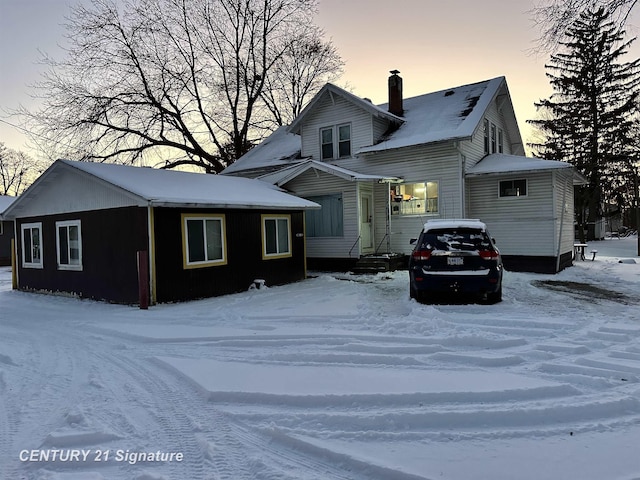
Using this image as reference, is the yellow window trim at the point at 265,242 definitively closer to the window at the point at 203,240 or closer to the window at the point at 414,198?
the window at the point at 203,240

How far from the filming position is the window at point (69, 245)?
1203 centimetres

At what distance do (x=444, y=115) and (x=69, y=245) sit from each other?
45.1 feet

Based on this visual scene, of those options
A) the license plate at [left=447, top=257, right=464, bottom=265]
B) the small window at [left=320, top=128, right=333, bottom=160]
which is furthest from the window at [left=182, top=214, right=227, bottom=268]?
the small window at [left=320, top=128, right=333, bottom=160]

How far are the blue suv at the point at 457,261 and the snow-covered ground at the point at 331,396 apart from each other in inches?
21.1

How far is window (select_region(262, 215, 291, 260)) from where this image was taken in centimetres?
1312

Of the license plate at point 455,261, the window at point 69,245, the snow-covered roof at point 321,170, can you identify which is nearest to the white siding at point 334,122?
the snow-covered roof at point 321,170

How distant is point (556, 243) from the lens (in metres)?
14.4

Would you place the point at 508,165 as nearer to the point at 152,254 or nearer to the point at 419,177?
the point at 419,177


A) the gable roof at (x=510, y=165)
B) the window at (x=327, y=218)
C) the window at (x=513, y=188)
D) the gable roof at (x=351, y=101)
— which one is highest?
the gable roof at (x=351, y=101)

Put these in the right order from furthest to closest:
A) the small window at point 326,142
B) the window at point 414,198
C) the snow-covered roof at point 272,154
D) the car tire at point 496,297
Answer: the snow-covered roof at point 272,154, the small window at point 326,142, the window at point 414,198, the car tire at point 496,297

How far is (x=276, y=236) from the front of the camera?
44.6 feet

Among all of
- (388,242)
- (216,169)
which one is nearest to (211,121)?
(216,169)

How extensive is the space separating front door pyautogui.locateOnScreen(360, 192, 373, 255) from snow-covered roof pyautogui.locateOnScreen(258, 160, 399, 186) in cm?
95

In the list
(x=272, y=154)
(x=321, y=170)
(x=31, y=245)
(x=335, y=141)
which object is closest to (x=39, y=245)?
(x=31, y=245)
